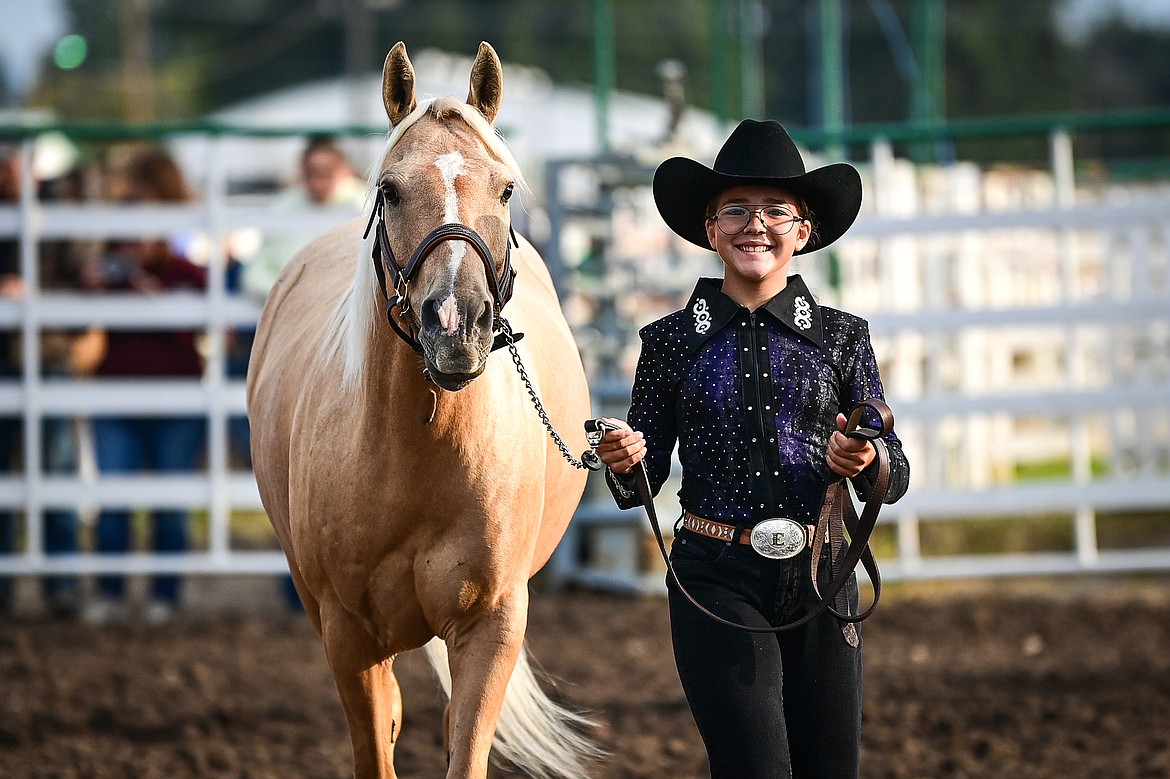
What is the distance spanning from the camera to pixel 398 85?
3.08 metres

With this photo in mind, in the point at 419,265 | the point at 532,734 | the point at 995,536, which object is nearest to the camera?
the point at 419,265

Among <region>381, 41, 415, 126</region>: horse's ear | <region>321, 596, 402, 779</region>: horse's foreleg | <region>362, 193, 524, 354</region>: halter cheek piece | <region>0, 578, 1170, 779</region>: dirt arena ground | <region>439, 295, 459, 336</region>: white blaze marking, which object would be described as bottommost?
<region>0, 578, 1170, 779</region>: dirt arena ground

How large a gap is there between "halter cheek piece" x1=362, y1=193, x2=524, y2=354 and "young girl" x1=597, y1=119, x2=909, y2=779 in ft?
1.14

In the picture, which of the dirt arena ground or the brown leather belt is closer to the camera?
the brown leather belt

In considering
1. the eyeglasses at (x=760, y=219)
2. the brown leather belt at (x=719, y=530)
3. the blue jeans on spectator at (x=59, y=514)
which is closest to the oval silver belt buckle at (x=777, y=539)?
the brown leather belt at (x=719, y=530)

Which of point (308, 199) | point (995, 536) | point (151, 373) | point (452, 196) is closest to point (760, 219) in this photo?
point (452, 196)

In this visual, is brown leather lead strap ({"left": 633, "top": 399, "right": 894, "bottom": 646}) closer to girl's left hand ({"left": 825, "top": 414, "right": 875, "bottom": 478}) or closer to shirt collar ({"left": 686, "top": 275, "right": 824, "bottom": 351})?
girl's left hand ({"left": 825, "top": 414, "right": 875, "bottom": 478})

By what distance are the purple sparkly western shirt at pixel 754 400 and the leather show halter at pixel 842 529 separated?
0.14ft

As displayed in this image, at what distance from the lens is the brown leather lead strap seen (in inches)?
108

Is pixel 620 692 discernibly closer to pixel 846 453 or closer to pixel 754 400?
pixel 754 400

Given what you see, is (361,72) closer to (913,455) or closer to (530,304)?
(913,455)

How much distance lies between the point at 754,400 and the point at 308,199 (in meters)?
5.17

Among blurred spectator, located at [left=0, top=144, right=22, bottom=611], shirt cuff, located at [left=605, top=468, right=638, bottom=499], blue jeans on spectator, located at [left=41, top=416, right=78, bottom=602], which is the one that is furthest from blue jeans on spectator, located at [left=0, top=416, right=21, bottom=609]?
shirt cuff, located at [left=605, top=468, right=638, bottom=499]

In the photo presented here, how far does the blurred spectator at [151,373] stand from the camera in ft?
25.1
